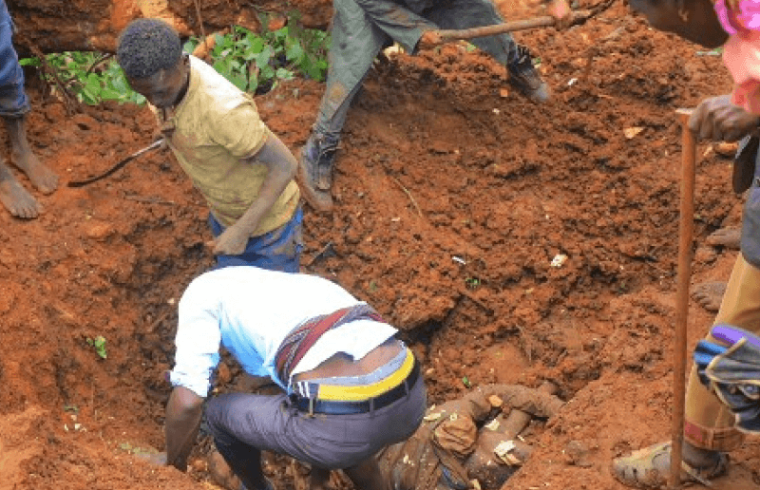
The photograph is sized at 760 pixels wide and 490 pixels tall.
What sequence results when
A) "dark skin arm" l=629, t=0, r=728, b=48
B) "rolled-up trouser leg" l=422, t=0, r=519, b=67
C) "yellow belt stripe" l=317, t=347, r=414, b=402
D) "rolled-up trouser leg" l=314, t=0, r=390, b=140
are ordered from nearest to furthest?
1. "dark skin arm" l=629, t=0, r=728, b=48
2. "yellow belt stripe" l=317, t=347, r=414, b=402
3. "rolled-up trouser leg" l=314, t=0, r=390, b=140
4. "rolled-up trouser leg" l=422, t=0, r=519, b=67

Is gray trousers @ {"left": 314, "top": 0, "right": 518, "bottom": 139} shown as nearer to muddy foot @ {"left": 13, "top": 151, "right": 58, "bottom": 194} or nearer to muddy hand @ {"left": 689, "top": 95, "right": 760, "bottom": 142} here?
muddy foot @ {"left": 13, "top": 151, "right": 58, "bottom": 194}

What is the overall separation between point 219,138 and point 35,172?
152cm

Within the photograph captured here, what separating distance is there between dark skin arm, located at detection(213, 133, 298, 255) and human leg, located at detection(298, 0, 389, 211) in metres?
1.15

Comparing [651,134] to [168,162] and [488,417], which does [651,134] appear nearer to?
[488,417]

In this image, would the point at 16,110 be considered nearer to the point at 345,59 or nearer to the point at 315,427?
the point at 345,59

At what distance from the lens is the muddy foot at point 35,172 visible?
222 inches

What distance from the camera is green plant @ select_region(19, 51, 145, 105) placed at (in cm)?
623

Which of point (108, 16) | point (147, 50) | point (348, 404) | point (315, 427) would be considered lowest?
point (108, 16)

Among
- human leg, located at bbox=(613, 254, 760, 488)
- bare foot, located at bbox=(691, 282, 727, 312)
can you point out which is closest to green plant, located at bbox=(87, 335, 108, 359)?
human leg, located at bbox=(613, 254, 760, 488)

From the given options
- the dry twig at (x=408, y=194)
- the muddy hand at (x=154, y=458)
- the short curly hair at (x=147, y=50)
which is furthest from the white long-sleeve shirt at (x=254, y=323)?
the dry twig at (x=408, y=194)

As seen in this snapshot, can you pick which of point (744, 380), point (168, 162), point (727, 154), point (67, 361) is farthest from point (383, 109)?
point (744, 380)

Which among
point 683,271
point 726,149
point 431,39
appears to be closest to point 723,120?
point 683,271

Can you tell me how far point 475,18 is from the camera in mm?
5953

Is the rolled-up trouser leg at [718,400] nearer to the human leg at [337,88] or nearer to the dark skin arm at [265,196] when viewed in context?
the dark skin arm at [265,196]
